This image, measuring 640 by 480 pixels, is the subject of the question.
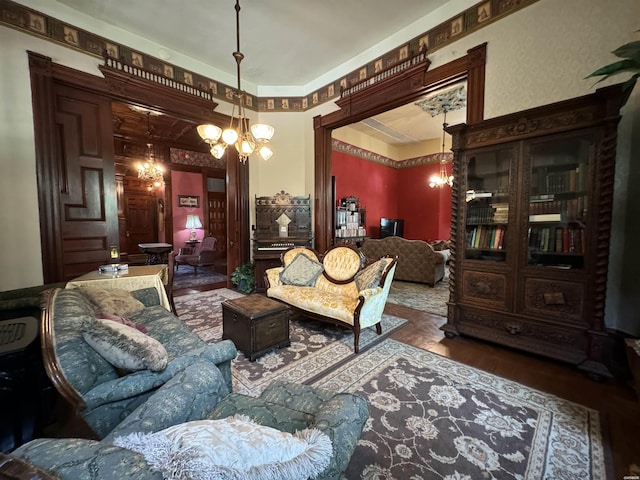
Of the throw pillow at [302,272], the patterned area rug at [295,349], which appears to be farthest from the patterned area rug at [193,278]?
the throw pillow at [302,272]

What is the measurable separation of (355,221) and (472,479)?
5663 mm

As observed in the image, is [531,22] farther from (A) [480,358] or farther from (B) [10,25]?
(B) [10,25]

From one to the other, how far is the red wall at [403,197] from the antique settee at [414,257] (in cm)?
213

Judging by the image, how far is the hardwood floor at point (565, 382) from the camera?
1515 mm

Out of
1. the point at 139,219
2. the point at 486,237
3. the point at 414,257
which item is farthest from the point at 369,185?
the point at 139,219

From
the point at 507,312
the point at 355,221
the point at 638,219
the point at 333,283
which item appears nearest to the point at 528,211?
the point at 638,219

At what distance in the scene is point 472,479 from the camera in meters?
1.31

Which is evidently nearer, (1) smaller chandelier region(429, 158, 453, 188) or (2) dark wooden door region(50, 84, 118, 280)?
(2) dark wooden door region(50, 84, 118, 280)

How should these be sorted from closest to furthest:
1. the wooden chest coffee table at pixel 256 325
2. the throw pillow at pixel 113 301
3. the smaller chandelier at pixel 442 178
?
the throw pillow at pixel 113 301
the wooden chest coffee table at pixel 256 325
the smaller chandelier at pixel 442 178

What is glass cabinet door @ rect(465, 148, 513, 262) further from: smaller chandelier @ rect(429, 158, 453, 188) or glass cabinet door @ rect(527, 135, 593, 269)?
smaller chandelier @ rect(429, 158, 453, 188)

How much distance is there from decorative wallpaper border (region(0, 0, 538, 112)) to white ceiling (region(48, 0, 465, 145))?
0.23 meters

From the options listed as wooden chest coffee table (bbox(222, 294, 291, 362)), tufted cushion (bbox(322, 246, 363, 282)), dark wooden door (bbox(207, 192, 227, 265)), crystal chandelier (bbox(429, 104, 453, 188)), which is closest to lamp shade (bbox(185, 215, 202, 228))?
dark wooden door (bbox(207, 192, 227, 265))

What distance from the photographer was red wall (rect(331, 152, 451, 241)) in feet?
24.1

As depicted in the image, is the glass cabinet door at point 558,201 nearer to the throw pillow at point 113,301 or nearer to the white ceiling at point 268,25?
the white ceiling at point 268,25
